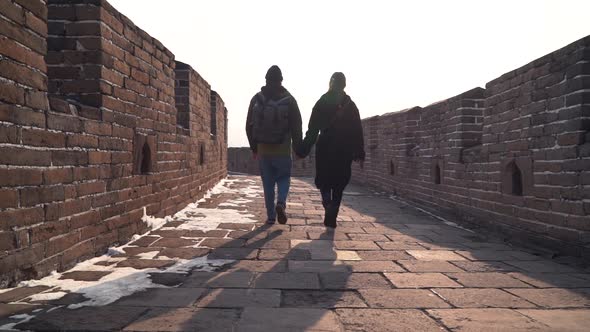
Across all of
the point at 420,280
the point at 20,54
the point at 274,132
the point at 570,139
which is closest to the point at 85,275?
the point at 20,54

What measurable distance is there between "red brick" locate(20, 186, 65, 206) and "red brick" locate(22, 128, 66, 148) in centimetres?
27

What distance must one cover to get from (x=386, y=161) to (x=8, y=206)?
7711mm

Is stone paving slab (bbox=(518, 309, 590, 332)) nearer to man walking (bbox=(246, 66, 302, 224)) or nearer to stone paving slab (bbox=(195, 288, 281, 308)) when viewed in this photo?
stone paving slab (bbox=(195, 288, 281, 308))

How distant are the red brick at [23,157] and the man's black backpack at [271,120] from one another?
2.31 metres

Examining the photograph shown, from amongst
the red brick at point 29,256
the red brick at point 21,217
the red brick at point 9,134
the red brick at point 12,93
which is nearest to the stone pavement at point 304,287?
the red brick at point 29,256

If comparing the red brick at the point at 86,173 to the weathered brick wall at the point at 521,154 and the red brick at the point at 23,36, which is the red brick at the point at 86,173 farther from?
the weathered brick wall at the point at 521,154

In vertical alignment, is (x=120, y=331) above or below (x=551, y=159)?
below

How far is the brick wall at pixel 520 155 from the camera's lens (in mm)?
3344

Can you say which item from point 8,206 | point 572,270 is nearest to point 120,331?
point 8,206

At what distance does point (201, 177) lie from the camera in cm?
695

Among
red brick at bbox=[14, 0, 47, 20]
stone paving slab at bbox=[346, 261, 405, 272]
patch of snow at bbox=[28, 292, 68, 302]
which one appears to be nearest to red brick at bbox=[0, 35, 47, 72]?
red brick at bbox=[14, 0, 47, 20]

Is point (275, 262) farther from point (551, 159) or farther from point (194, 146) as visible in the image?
point (194, 146)

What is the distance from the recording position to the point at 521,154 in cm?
419

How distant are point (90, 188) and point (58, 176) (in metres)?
0.42
